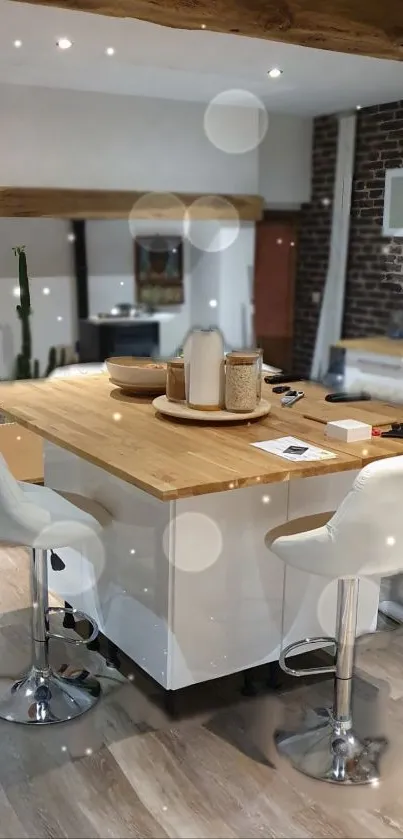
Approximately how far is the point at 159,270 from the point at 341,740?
2.23 meters

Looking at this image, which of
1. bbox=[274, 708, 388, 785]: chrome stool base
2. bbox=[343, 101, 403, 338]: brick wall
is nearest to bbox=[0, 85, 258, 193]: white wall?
bbox=[343, 101, 403, 338]: brick wall

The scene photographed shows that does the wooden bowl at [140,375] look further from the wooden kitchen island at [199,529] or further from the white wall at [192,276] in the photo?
the white wall at [192,276]

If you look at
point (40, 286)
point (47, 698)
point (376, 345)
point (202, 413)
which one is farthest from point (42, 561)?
point (376, 345)

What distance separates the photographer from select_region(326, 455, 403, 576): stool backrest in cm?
166

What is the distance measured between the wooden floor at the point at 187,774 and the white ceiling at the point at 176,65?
7.12 feet

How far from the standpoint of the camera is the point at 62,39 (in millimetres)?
2859

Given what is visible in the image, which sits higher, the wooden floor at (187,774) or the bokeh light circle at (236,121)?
the bokeh light circle at (236,121)

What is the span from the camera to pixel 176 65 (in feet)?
10.4

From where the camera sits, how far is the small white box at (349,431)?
2031 millimetres

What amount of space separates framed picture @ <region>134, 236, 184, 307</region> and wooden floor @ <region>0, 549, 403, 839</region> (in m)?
1.74

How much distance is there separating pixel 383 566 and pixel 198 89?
2457 mm

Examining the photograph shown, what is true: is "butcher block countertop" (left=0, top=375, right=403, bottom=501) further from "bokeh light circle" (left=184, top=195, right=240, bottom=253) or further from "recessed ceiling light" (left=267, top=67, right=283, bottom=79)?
"recessed ceiling light" (left=267, top=67, right=283, bottom=79)

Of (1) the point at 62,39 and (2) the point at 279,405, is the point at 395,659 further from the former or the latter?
(1) the point at 62,39

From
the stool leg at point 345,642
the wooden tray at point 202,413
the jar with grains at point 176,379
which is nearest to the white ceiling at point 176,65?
the jar with grains at point 176,379
